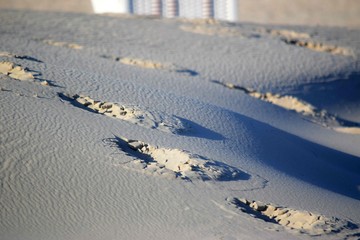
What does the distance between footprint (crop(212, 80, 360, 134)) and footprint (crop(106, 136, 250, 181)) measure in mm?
2343

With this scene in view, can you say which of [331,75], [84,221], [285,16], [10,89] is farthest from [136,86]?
[285,16]

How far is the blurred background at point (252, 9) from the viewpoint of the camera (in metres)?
10.3

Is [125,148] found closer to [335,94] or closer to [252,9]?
[335,94]

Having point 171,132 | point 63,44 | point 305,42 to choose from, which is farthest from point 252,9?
point 171,132

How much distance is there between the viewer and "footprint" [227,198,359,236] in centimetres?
339

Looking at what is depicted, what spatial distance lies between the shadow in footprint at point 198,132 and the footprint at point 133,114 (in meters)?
0.05

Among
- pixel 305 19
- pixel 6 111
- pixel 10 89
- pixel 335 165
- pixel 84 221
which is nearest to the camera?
pixel 84 221

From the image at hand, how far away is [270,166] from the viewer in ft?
14.3

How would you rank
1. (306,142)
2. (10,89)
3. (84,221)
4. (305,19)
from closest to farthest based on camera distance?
(84,221) < (10,89) < (306,142) < (305,19)

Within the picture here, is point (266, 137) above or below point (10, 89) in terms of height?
below

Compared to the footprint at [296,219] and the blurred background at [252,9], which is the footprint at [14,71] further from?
the blurred background at [252,9]

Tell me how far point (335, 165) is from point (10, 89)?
2.53 meters

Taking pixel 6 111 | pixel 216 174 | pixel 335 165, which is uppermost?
pixel 6 111

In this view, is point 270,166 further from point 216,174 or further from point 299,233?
point 299,233
